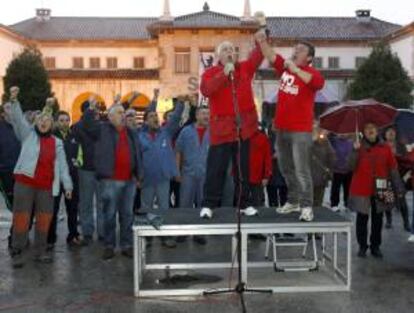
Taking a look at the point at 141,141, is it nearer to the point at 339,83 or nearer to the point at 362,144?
the point at 362,144

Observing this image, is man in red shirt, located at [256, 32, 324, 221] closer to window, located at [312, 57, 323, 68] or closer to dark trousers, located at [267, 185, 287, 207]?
dark trousers, located at [267, 185, 287, 207]

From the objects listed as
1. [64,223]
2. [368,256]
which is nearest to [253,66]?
[368,256]

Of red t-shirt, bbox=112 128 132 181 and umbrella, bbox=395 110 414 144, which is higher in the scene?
umbrella, bbox=395 110 414 144

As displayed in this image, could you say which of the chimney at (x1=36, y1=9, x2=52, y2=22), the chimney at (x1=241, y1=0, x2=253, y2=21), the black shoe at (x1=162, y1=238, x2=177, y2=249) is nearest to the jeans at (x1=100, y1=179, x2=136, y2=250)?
the black shoe at (x1=162, y1=238, x2=177, y2=249)

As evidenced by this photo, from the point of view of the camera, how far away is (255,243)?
35.5ft

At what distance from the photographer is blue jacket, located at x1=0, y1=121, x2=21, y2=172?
10102 millimetres

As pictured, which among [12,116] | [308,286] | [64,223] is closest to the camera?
[308,286]

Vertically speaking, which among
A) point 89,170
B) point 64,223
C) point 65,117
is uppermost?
point 65,117

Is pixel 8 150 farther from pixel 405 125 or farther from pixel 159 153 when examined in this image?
pixel 405 125

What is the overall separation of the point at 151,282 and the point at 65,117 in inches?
151

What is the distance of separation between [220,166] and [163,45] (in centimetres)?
4255

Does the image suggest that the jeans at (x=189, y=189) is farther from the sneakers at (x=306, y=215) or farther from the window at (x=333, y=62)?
the window at (x=333, y=62)

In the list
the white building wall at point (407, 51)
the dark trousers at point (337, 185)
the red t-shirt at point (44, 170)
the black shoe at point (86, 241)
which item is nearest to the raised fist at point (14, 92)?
the red t-shirt at point (44, 170)

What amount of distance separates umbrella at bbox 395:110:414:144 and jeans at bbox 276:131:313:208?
13.9ft
